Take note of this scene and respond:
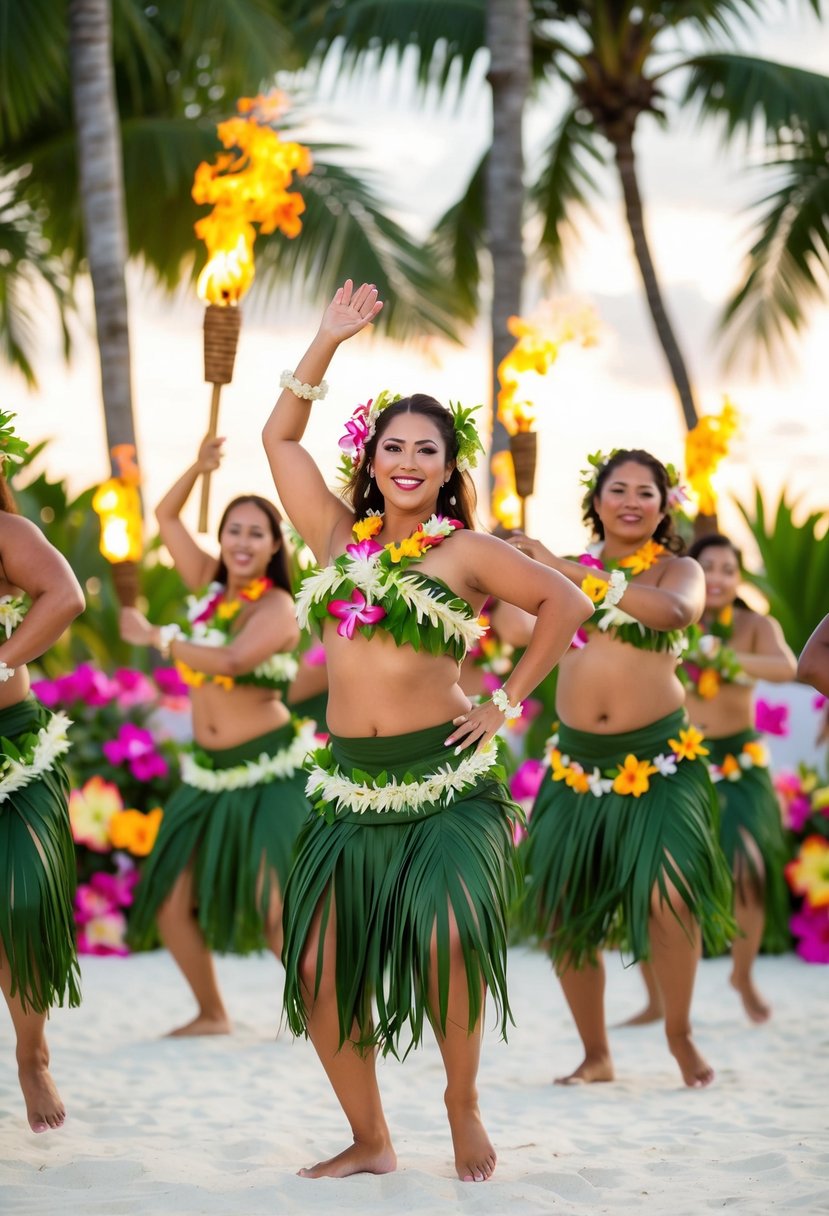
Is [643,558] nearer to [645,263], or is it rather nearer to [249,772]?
[249,772]

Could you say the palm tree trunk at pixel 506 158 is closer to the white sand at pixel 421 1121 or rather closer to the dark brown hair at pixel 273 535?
the dark brown hair at pixel 273 535

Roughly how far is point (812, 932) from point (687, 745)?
2472 millimetres

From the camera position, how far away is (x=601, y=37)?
1198cm

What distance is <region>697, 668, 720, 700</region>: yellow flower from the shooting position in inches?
205

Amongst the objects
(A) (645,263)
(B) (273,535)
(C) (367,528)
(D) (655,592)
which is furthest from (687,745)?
(A) (645,263)

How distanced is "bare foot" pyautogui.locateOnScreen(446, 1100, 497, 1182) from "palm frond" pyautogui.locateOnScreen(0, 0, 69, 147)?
8477mm

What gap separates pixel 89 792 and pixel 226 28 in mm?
6677

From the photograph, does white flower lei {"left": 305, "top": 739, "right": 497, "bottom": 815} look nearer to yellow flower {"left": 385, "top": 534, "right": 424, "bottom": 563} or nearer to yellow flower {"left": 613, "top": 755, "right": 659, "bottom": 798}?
yellow flower {"left": 385, "top": 534, "right": 424, "bottom": 563}

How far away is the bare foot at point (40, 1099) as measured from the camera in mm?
3346

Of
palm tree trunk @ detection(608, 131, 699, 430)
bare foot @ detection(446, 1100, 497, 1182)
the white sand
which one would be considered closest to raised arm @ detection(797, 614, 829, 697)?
the white sand

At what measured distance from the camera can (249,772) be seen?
477 centimetres

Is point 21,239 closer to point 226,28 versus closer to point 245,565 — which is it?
point 226,28

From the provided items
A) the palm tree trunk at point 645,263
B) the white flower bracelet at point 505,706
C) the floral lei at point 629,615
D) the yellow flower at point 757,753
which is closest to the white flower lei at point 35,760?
the white flower bracelet at point 505,706

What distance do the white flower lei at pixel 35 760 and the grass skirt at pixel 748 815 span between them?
2.43 metres
